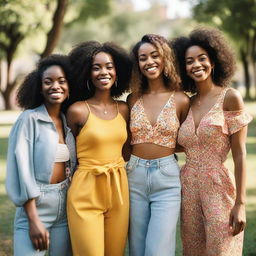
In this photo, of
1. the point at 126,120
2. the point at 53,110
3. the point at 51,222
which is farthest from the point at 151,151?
the point at 51,222

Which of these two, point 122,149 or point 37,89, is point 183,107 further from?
point 37,89

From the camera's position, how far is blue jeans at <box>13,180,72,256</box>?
382 centimetres

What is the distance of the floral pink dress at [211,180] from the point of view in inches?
167

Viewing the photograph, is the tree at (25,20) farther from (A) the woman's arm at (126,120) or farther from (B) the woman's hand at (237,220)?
(B) the woman's hand at (237,220)

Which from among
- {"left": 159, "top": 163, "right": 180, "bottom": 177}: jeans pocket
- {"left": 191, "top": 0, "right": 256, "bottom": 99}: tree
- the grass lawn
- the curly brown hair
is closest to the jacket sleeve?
{"left": 159, "top": 163, "right": 180, "bottom": 177}: jeans pocket

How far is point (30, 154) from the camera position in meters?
3.86

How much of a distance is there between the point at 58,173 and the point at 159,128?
1002mm

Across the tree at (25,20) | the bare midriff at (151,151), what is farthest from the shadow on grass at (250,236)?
the tree at (25,20)

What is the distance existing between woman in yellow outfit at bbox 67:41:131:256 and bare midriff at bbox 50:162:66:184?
12cm

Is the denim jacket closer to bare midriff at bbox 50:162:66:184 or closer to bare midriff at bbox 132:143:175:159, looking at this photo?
bare midriff at bbox 50:162:66:184

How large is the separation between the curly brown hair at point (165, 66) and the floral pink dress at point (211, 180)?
17.8 inches

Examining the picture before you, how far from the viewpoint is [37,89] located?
4.18 m

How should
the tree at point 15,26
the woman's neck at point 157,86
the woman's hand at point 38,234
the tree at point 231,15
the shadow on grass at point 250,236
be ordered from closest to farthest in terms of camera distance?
the woman's hand at point 38,234
the woman's neck at point 157,86
the shadow on grass at point 250,236
the tree at point 15,26
the tree at point 231,15

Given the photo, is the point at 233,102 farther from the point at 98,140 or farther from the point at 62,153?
the point at 62,153
